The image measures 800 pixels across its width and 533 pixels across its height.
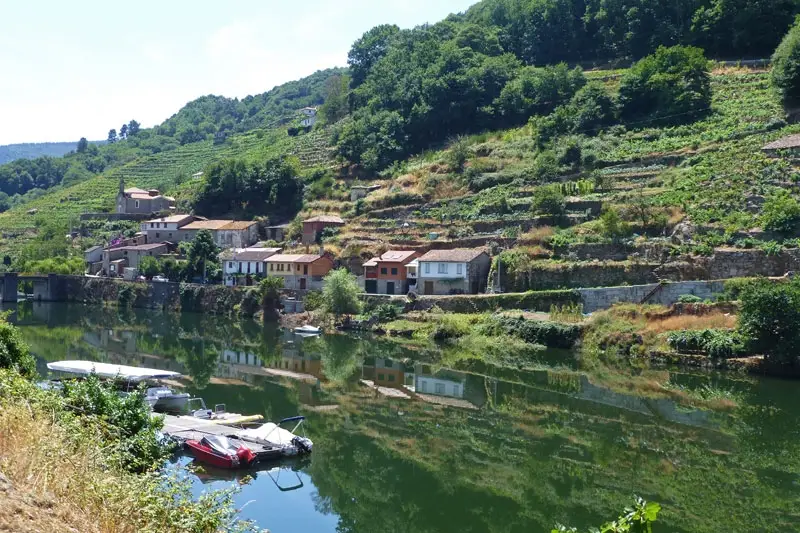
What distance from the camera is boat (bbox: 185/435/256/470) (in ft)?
68.6

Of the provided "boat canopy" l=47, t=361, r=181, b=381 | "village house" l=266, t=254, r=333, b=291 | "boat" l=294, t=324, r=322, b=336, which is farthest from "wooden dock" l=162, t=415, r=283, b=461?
"village house" l=266, t=254, r=333, b=291

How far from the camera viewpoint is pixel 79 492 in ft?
30.1

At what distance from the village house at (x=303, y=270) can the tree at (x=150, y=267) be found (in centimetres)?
1323

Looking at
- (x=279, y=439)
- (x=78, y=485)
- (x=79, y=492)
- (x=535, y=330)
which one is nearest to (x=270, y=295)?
(x=535, y=330)

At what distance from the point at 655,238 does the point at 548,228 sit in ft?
25.7

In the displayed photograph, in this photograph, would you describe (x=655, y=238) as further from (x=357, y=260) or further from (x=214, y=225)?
(x=214, y=225)

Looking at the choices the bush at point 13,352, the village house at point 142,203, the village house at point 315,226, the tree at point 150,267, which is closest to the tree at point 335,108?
the village house at point 142,203

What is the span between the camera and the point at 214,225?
73688 millimetres

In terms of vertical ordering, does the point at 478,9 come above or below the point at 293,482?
above

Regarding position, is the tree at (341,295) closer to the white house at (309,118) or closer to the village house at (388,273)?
the village house at (388,273)

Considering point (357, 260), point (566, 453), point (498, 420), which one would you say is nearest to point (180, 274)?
point (357, 260)

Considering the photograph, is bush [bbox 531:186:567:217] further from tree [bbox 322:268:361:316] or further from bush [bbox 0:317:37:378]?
bush [bbox 0:317:37:378]

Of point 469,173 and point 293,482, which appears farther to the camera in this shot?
point 469,173

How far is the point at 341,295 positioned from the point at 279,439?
2897cm
